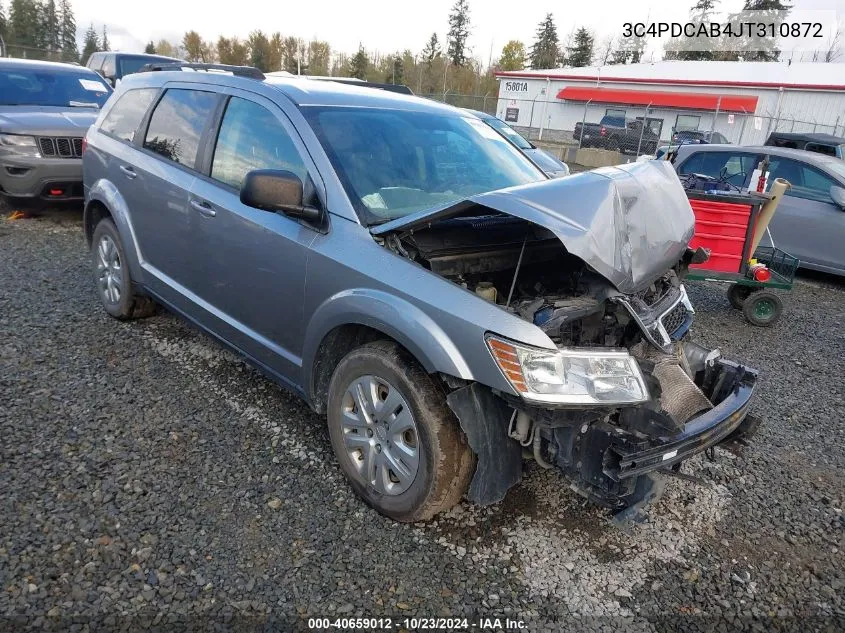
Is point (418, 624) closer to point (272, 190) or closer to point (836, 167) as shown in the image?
point (272, 190)

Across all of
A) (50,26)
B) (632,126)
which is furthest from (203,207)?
(50,26)

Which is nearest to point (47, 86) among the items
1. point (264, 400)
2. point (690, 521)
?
point (264, 400)

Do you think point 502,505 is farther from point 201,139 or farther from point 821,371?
point 821,371

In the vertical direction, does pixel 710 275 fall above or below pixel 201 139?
below

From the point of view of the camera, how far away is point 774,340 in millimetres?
5910

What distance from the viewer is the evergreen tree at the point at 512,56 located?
235ft

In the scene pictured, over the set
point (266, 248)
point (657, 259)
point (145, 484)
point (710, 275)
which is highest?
point (657, 259)

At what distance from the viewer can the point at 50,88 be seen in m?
8.59

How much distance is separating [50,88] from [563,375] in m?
9.09

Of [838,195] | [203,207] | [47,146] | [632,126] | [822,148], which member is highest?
[632,126]

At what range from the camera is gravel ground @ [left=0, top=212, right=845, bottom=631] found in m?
2.39

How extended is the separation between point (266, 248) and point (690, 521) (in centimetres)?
250

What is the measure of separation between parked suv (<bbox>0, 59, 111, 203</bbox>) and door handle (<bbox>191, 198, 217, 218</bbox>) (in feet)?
16.6

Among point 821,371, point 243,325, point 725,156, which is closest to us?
point 243,325
